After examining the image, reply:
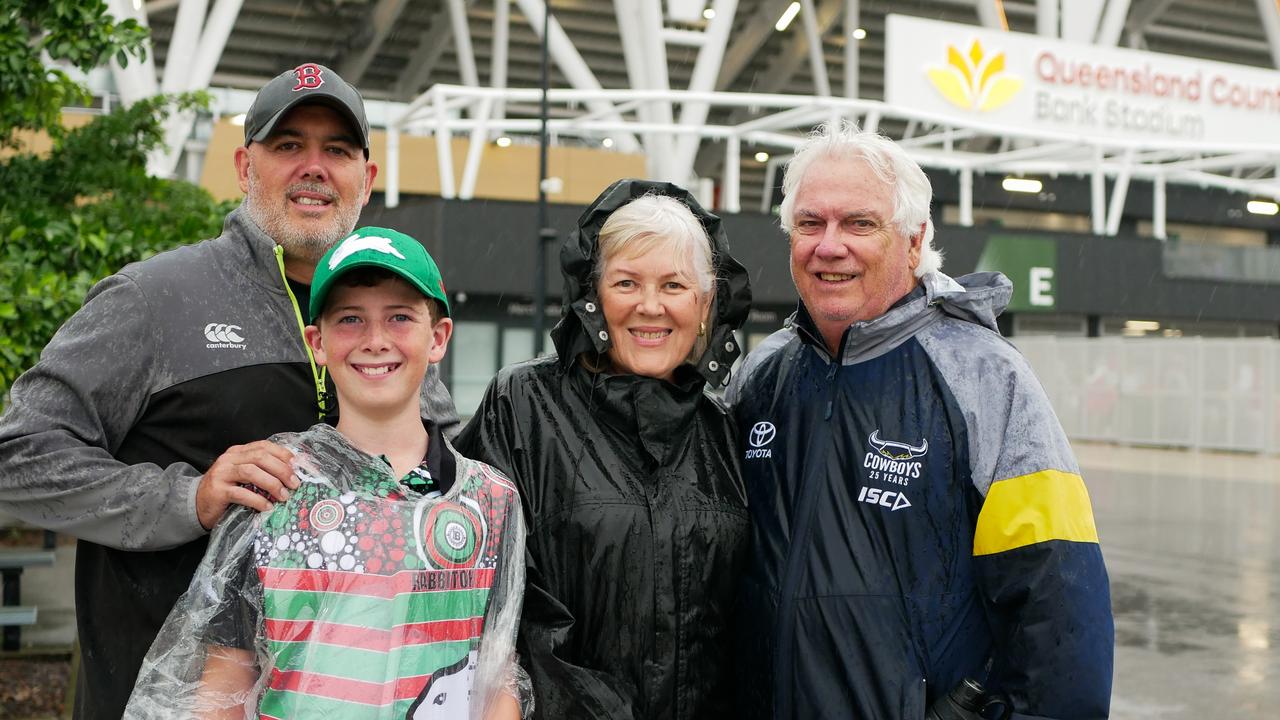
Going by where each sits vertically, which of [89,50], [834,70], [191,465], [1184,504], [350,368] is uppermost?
[834,70]

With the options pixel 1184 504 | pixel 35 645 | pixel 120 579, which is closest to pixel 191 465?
pixel 120 579

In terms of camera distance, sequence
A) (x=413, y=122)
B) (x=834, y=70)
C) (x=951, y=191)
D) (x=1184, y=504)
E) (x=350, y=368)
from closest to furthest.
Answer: (x=350, y=368)
(x=1184, y=504)
(x=413, y=122)
(x=951, y=191)
(x=834, y=70)

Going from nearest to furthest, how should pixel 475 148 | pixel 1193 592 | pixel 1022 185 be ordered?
pixel 1193 592, pixel 475 148, pixel 1022 185

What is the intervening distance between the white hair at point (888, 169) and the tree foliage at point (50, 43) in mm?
3324

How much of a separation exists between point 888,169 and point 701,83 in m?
32.4

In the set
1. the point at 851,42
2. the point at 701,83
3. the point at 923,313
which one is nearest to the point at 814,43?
the point at 851,42

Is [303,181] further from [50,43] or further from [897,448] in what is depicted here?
[50,43]

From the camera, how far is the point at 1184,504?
17.2m

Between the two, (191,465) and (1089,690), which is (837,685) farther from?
(191,465)

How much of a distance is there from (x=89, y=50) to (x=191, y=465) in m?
3.22

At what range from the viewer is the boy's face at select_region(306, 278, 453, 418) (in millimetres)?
2449

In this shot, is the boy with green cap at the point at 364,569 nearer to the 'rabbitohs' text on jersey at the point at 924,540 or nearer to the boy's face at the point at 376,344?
the boy's face at the point at 376,344

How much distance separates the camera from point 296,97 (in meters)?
2.88

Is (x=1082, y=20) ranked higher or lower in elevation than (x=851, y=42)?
lower
